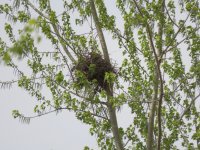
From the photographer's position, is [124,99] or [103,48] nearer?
[124,99]

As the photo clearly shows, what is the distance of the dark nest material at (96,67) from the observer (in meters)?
6.04

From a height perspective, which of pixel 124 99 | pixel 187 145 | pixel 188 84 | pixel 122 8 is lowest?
pixel 187 145

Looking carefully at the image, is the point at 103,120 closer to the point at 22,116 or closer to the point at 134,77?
the point at 134,77

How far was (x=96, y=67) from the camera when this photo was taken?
6.02m

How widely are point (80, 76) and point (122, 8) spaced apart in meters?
1.56

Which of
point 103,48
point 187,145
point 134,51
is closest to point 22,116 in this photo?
point 103,48

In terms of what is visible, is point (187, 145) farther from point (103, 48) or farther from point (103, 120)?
point (103, 48)

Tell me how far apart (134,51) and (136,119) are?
1.25m

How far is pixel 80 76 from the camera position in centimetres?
574

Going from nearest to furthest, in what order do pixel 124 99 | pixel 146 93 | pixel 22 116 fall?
pixel 124 99 < pixel 146 93 < pixel 22 116

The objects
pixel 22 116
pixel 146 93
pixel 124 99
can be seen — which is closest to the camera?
pixel 124 99

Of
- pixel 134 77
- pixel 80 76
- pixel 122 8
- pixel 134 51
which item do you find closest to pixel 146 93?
pixel 134 77

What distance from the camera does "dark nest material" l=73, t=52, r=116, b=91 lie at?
6.04 m

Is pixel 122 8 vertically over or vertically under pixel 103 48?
over
